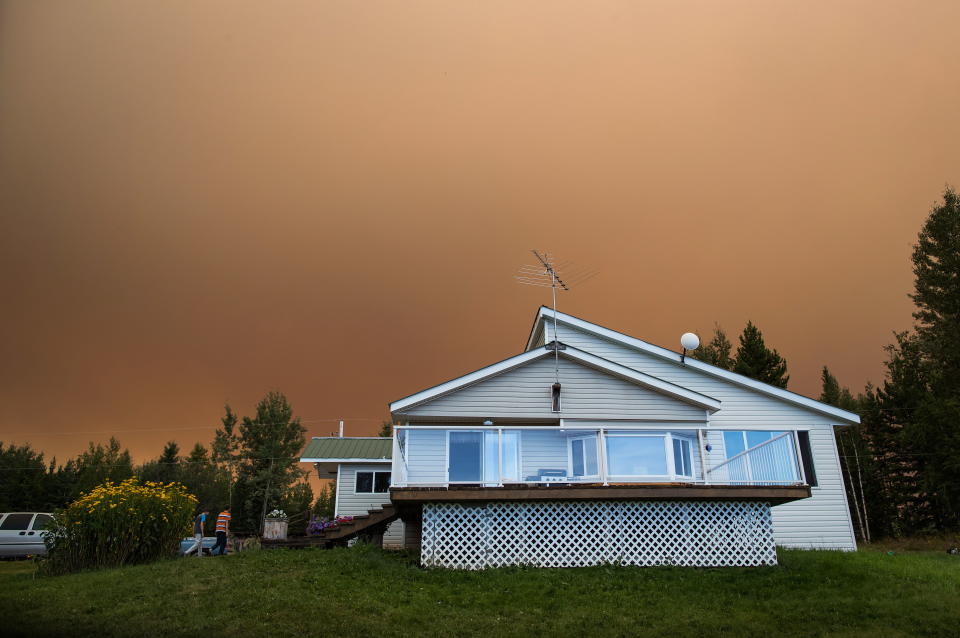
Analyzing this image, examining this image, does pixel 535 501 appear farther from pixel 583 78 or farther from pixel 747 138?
pixel 747 138

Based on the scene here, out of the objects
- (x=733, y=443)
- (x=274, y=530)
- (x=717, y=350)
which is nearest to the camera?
(x=274, y=530)

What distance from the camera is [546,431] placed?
1505 centimetres

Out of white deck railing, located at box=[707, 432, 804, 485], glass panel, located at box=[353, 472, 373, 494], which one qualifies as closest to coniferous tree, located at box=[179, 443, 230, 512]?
glass panel, located at box=[353, 472, 373, 494]

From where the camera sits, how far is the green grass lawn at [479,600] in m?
8.91

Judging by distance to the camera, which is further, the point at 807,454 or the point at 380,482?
the point at 380,482

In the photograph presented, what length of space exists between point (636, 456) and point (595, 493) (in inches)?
56.0

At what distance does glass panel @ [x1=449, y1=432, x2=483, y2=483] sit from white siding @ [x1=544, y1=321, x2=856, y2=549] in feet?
23.5

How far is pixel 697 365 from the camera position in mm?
19594

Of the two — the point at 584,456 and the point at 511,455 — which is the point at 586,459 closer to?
the point at 584,456

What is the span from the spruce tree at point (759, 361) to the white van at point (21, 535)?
113 ft

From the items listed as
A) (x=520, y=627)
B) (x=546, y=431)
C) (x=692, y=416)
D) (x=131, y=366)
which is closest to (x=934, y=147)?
(x=692, y=416)

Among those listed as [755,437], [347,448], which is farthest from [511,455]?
[347,448]

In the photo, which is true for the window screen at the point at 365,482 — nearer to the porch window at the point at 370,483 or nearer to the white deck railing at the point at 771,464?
the porch window at the point at 370,483

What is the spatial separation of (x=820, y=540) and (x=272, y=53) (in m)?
22.3
